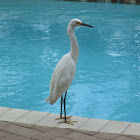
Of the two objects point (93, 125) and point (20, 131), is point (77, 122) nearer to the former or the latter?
point (93, 125)

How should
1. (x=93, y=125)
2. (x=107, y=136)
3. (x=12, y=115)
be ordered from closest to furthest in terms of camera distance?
(x=107, y=136) < (x=93, y=125) < (x=12, y=115)

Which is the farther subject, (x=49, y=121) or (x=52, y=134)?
(x=49, y=121)

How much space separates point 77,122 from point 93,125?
0.64 ft

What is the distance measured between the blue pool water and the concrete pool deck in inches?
49.7

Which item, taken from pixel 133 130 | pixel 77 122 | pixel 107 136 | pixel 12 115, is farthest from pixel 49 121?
pixel 133 130

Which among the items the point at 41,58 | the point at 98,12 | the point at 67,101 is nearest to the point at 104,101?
the point at 67,101

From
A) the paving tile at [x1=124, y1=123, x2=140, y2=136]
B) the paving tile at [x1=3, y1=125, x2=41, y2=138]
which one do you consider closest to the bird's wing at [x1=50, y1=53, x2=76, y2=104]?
the paving tile at [x1=3, y1=125, x2=41, y2=138]

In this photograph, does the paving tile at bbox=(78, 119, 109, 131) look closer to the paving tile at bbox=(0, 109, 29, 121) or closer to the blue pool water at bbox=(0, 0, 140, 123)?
the paving tile at bbox=(0, 109, 29, 121)

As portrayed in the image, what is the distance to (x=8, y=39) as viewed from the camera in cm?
879

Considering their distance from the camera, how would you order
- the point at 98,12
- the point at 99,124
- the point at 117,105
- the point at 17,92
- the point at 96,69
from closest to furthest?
the point at 99,124 → the point at 117,105 → the point at 17,92 → the point at 96,69 → the point at 98,12

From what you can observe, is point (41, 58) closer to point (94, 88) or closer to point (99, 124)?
point (94, 88)

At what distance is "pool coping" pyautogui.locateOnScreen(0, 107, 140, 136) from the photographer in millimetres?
3244

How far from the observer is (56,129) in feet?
10.8

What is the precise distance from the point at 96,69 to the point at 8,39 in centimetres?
335
